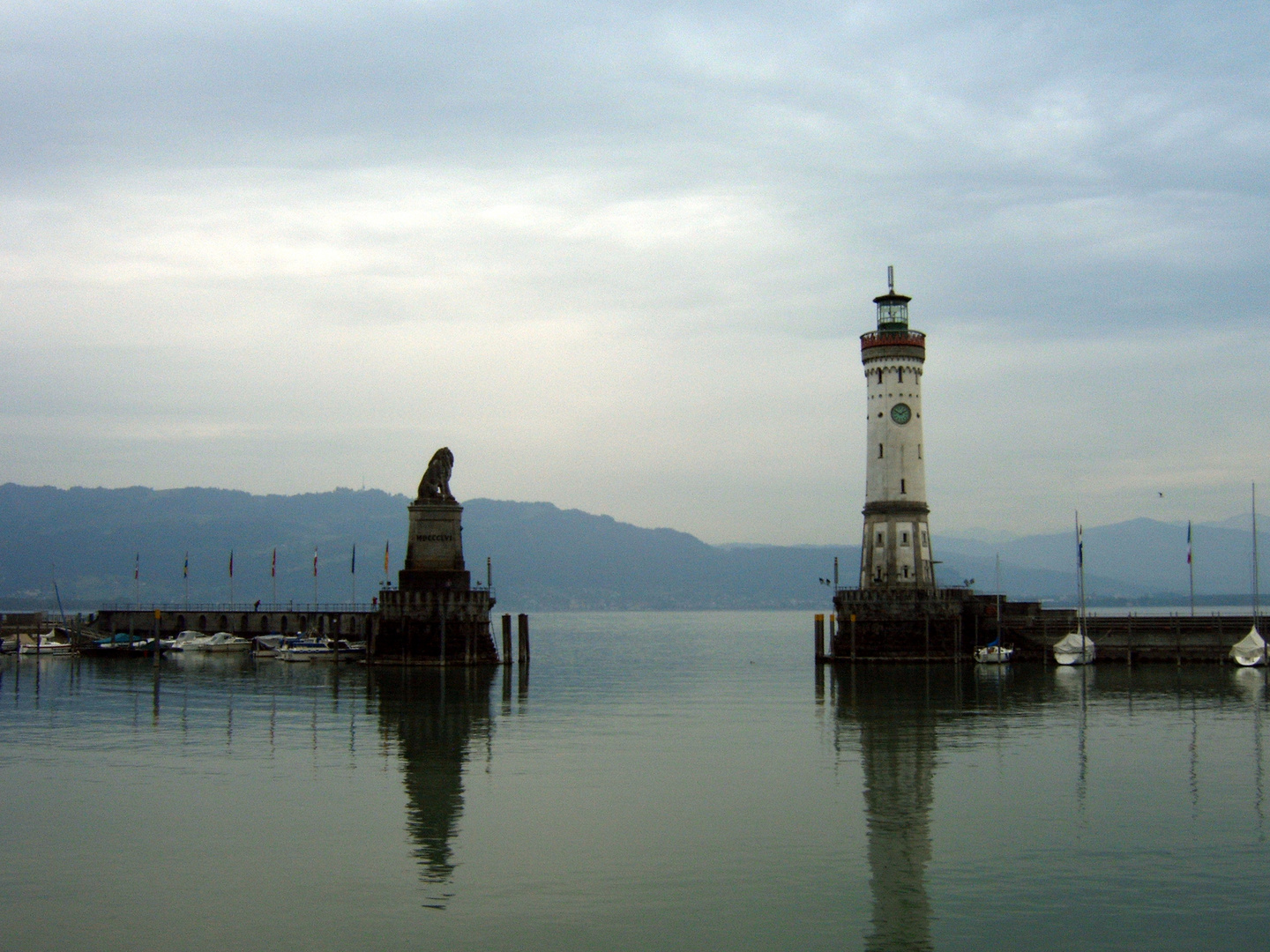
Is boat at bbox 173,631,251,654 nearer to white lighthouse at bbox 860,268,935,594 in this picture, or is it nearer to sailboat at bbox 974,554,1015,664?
white lighthouse at bbox 860,268,935,594

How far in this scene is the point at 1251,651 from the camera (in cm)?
8006

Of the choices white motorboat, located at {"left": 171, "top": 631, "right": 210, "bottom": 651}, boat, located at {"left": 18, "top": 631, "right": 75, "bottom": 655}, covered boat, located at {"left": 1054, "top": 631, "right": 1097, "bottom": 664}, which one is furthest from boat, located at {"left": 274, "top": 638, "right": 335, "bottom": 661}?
covered boat, located at {"left": 1054, "top": 631, "right": 1097, "bottom": 664}

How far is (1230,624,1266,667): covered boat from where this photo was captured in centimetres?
7956

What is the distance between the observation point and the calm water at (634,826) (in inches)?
928

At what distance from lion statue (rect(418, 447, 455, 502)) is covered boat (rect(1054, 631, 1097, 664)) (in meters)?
40.5

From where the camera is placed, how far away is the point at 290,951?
2202 centimetres

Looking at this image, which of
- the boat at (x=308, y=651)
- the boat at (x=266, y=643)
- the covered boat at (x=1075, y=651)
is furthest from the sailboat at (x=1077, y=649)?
the boat at (x=266, y=643)

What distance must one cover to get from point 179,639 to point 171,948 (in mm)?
88346

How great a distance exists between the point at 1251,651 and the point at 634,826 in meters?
61.6

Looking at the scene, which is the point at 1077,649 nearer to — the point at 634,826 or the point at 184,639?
the point at 634,826

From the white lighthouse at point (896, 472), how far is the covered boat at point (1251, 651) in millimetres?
19030

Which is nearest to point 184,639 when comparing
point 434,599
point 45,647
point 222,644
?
point 222,644

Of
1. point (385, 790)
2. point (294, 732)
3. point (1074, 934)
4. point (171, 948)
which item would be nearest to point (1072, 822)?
point (1074, 934)

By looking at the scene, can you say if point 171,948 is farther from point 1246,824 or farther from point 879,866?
point 1246,824
